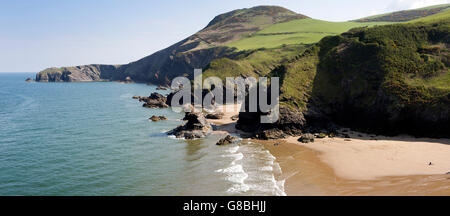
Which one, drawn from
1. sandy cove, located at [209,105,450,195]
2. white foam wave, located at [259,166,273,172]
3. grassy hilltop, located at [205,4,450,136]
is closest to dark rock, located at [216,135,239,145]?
sandy cove, located at [209,105,450,195]

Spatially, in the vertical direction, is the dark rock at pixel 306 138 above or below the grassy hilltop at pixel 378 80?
below

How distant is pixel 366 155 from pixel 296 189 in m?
15.3

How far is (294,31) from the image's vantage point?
199 m

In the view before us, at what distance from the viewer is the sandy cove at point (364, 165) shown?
97.1ft

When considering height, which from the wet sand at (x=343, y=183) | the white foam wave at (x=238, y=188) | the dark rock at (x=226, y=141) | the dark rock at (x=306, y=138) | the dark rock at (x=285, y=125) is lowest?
the white foam wave at (x=238, y=188)

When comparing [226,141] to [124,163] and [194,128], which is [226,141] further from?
[124,163]

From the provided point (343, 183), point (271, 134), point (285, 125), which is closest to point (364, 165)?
point (343, 183)

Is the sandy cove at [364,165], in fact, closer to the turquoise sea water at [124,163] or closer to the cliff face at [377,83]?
the turquoise sea water at [124,163]

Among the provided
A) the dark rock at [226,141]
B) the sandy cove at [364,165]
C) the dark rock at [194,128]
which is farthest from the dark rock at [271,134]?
the dark rock at [194,128]

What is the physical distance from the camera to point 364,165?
36469 mm

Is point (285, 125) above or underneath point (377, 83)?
underneath

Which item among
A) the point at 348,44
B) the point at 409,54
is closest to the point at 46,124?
the point at 348,44

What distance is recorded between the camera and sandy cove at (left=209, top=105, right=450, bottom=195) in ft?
97.1
